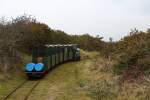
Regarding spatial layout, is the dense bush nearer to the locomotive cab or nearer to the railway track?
the railway track

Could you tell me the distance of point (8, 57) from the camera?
3569 cm

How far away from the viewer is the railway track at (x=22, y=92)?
2241cm

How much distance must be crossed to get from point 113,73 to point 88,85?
309 centimetres

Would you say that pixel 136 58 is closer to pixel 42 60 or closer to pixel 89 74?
pixel 89 74

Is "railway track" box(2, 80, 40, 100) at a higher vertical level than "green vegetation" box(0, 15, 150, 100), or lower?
lower

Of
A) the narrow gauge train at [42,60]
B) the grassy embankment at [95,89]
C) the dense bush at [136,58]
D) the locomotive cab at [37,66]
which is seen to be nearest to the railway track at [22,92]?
the grassy embankment at [95,89]

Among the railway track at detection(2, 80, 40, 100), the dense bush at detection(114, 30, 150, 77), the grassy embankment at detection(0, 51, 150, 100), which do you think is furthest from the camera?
the dense bush at detection(114, 30, 150, 77)

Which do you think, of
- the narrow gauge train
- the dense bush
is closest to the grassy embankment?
the dense bush

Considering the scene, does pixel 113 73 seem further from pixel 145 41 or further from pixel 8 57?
pixel 8 57

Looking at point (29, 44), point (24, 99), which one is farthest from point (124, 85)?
point (29, 44)

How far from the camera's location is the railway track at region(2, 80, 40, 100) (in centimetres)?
2241

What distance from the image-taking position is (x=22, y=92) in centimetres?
2459

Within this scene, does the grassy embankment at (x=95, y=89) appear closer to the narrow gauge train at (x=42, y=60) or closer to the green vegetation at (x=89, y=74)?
the green vegetation at (x=89, y=74)

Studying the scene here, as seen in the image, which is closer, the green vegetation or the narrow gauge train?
the green vegetation
